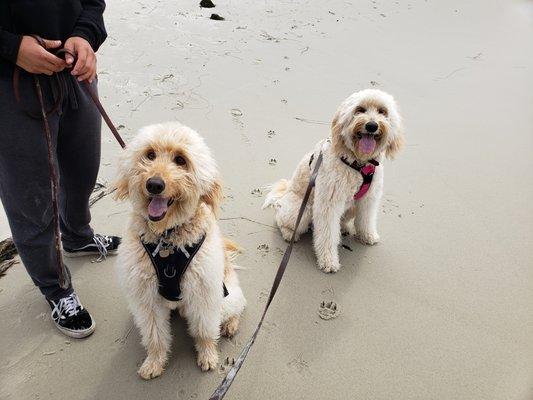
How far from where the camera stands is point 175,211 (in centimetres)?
191

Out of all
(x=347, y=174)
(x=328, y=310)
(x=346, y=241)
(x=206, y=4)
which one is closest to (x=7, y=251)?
(x=328, y=310)

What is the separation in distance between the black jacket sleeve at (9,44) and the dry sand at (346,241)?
1.62 m

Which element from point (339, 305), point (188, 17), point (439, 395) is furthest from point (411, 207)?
point (188, 17)

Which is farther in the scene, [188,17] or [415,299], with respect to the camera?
[188,17]

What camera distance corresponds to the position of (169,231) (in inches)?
76.9

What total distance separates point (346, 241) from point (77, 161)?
2229 millimetres

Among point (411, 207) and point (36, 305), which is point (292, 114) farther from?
point (36, 305)

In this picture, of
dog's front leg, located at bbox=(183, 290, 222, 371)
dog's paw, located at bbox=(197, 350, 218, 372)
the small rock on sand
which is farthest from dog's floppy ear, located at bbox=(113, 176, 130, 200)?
the small rock on sand

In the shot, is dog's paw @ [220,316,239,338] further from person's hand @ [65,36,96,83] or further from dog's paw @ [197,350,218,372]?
person's hand @ [65,36,96,83]

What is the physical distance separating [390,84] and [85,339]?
4.97m

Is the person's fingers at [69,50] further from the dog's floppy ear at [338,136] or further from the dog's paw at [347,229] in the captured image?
the dog's paw at [347,229]

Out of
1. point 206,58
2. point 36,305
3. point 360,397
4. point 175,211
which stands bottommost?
point 36,305

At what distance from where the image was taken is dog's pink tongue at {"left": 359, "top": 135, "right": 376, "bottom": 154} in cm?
273

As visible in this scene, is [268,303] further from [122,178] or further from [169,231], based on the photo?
[122,178]
